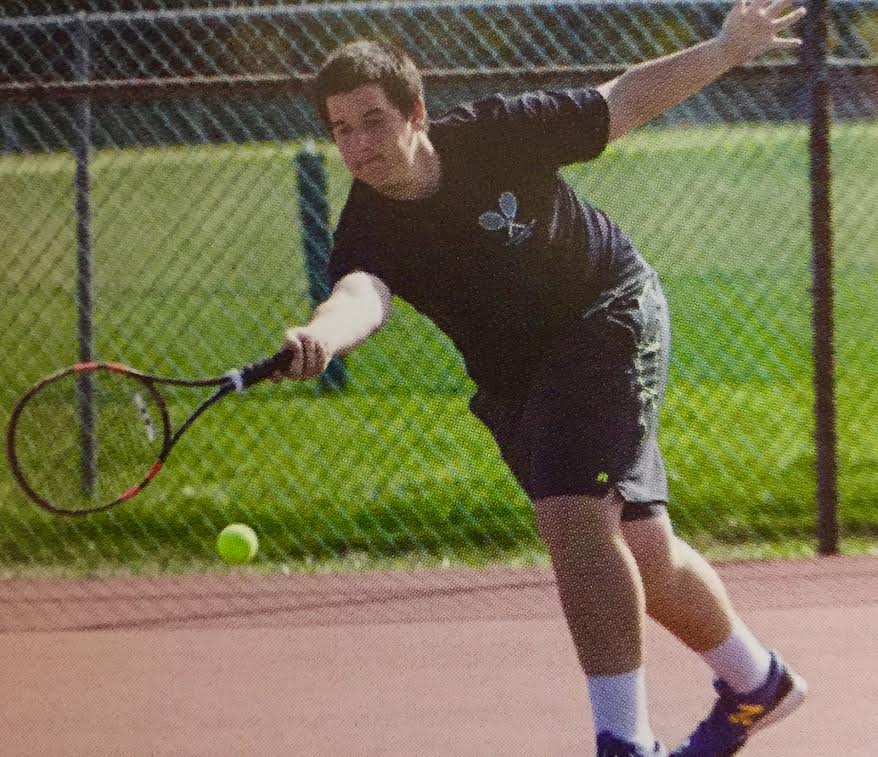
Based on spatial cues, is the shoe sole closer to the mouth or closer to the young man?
the young man

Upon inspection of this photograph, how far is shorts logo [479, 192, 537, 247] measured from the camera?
3.21m

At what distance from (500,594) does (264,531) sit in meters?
1.18

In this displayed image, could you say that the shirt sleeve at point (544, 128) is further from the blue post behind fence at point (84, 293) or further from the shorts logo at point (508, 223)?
the blue post behind fence at point (84, 293)

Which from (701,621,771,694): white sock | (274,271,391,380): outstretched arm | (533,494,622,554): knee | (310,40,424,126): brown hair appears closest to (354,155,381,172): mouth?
(310,40,424,126): brown hair

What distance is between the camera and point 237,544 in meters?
5.64

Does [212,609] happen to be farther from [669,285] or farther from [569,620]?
[669,285]

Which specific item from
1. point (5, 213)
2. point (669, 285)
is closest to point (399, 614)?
point (669, 285)

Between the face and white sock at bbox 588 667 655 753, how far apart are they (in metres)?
1.07

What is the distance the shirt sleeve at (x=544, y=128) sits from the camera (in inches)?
129

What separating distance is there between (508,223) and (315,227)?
5034mm

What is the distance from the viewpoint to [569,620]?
10.2 feet

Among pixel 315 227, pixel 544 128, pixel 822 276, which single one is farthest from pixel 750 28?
pixel 315 227

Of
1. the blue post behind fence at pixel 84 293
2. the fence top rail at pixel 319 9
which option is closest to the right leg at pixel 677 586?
the fence top rail at pixel 319 9

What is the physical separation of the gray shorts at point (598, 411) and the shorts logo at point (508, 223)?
0.68 ft
